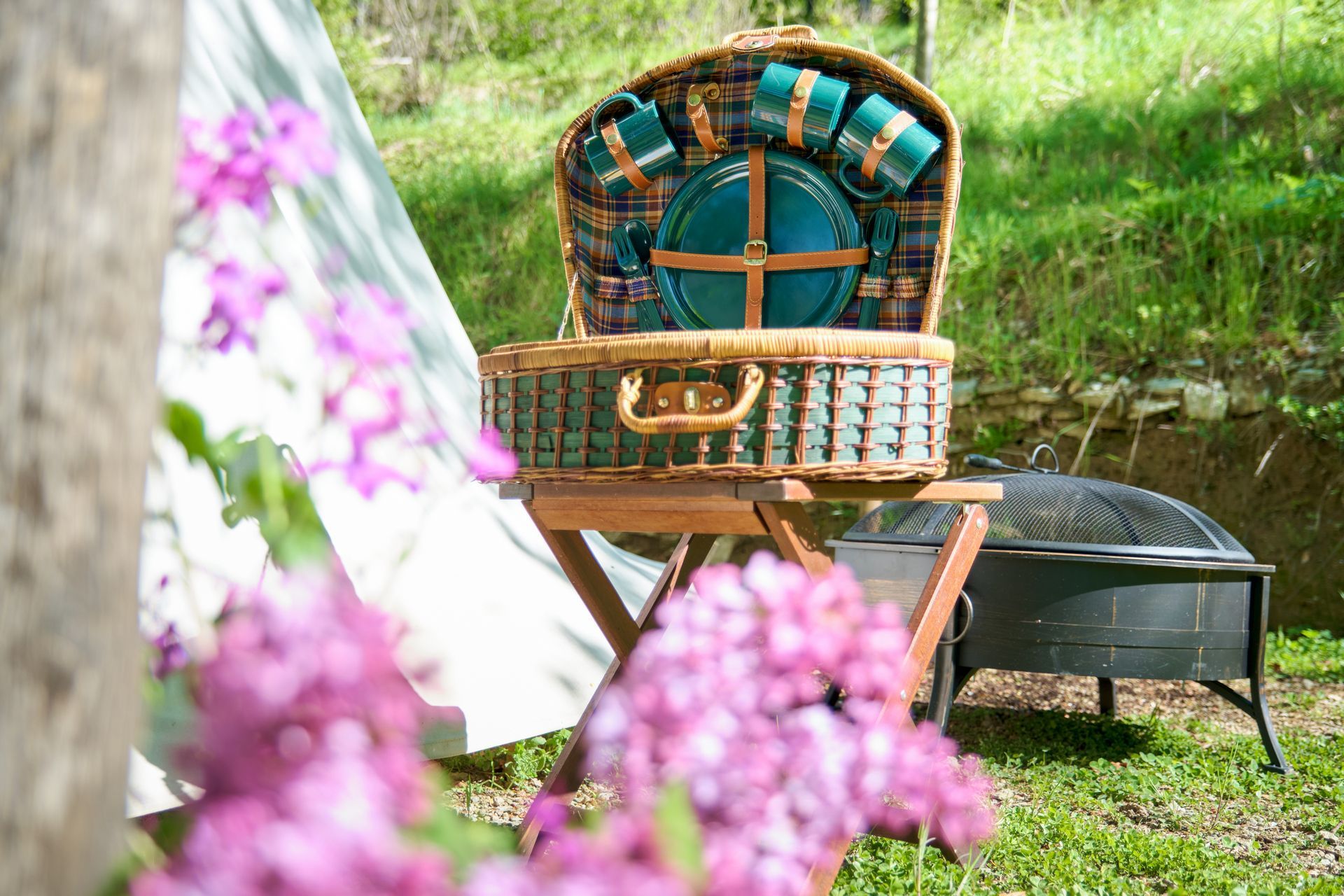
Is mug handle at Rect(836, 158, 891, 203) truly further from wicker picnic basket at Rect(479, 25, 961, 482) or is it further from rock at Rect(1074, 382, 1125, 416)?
rock at Rect(1074, 382, 1125, 416)

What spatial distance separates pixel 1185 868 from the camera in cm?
198

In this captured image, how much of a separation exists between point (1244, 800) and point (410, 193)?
565 cm

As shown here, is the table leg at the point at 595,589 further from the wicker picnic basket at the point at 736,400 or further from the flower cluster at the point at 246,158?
the flower cluster at the point at 246,158

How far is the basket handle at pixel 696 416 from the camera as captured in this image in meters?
1.39

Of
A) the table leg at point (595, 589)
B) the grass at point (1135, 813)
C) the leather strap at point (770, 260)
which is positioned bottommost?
the grass at point (1135, 813)

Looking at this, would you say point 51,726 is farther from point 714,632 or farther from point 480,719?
point 480,719

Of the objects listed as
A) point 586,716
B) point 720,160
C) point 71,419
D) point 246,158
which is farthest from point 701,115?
point 71,419

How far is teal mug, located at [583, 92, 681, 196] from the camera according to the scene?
6.79ft

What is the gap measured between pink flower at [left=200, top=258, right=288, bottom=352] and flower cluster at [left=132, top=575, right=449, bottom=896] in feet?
1.24

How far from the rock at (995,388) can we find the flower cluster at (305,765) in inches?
168

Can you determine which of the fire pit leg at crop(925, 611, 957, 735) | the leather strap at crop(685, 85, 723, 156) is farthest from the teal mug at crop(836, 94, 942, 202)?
the fire pit leg at crop(925, 611, 957, 735)

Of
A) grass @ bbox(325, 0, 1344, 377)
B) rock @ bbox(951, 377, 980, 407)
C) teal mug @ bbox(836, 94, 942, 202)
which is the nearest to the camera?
teal mug @ bbox(836, 94, 942, 202)

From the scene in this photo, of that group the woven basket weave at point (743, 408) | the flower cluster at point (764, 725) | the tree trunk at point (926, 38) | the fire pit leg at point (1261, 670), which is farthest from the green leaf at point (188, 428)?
the tree trunk at point (926, 38)

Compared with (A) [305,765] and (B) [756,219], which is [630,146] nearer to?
(B) [756,219]
